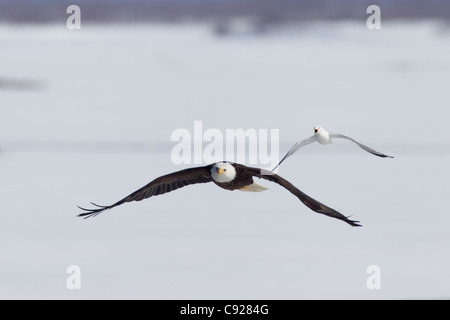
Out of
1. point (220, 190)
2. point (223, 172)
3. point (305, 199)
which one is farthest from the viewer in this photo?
point (220, 190)

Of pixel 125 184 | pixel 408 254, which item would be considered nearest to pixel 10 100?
pixel 125 184

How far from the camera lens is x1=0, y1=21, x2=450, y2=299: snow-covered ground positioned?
18.3ft

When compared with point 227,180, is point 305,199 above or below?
below

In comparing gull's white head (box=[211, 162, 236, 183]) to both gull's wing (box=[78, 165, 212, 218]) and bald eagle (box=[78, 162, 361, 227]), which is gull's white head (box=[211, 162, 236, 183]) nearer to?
bald eagle (box=[78, 162, 361, 227])

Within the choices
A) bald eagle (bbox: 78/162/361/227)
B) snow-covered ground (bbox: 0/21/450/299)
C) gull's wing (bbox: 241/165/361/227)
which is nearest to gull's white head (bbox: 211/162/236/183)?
bald eagle (bbox: 78/162/361/227)

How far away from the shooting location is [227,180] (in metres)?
4.73

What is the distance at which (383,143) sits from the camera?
9.38m

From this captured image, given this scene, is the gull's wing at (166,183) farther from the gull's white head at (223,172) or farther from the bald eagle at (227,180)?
the gull's white head at (223,172)

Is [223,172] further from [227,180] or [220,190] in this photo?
[220,190]

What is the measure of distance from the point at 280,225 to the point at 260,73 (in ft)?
32.5

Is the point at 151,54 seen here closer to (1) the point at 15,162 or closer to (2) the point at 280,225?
(1) the point at 15,162

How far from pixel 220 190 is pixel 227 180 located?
2769 mm

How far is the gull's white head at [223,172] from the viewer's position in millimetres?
4664

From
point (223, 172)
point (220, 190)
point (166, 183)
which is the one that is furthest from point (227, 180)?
point (220, 190)
